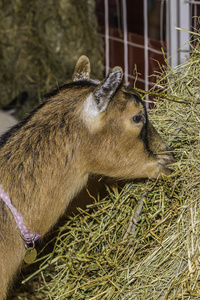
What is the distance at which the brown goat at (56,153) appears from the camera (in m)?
3.61

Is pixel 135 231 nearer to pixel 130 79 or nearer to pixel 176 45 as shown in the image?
pixel 176 45

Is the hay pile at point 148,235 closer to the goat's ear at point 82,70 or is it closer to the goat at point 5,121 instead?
the goat's ear at point 82,70

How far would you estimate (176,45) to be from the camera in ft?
18.1

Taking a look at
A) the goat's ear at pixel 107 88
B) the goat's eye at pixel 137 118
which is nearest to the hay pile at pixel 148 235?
the goat's eye at pixel 137 118

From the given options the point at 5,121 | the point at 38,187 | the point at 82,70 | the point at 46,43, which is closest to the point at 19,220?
the point at 38,187

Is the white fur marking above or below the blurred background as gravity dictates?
above

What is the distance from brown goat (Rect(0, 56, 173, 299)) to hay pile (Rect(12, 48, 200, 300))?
410mm

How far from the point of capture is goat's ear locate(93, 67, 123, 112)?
10.9ft

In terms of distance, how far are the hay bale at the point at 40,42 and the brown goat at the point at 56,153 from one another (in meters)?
4.64

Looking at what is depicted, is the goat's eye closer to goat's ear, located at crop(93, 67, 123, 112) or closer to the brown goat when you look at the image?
the brown goat

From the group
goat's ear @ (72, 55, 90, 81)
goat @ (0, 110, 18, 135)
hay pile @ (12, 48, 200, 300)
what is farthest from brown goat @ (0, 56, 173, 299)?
goat @ (0, 110, 18, 135)

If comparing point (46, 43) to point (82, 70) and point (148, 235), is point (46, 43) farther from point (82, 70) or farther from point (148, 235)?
point (148, 235)

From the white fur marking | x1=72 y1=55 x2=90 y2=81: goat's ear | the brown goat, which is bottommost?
the brown goat

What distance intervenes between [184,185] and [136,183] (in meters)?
0.50
